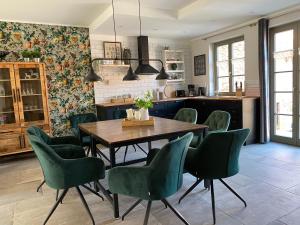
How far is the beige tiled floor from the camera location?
7.79 feet

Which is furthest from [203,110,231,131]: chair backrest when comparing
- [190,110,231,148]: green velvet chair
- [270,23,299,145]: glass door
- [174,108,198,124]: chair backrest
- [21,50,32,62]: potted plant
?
[21,50,32,62]: potted plant

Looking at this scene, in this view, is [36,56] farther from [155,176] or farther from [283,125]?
[283,125]

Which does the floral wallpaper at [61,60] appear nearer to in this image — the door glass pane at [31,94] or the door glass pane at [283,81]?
the door glass pane at [31,94]

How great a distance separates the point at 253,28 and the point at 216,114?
8.56 ft

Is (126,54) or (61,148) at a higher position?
(126,54)

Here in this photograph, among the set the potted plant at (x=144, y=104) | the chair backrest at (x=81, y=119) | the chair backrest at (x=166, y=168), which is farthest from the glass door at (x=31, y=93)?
the chair backrest at (x=166, y=168)

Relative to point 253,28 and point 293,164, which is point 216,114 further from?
point 253,28

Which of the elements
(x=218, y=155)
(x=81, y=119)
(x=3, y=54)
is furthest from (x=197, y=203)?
(x=3, y=54)

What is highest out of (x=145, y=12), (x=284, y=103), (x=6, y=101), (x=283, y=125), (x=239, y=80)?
(x=145, y=12)

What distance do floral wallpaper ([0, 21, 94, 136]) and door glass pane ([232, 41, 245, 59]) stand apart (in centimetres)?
341

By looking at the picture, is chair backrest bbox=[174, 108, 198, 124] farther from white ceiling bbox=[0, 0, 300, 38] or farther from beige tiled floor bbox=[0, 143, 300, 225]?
white ceiling bbox=[0, 0, 300, 38]

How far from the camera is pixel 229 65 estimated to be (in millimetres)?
5965

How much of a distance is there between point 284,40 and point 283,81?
2.58ft

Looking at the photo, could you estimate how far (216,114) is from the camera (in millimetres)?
3582
